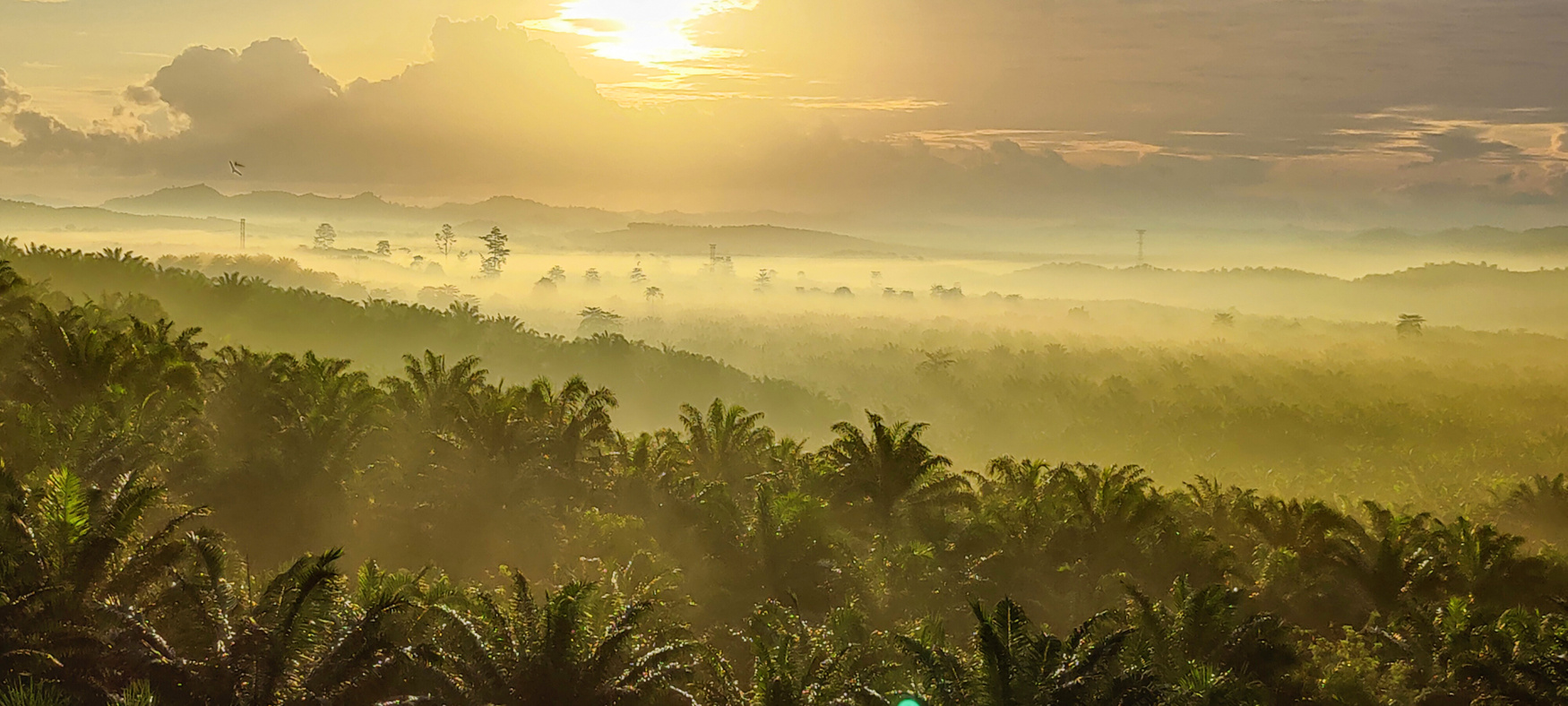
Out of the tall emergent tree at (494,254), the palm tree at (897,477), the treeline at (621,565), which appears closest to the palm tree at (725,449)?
the treeline at (621,565)

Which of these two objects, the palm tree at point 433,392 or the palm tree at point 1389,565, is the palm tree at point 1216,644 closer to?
the palm tree at point 1389,565

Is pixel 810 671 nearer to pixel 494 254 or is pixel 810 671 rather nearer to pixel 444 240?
pixel 494 254

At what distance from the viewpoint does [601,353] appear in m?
64.5

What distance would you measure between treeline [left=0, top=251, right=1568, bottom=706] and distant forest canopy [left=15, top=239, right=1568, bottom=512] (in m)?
17.8

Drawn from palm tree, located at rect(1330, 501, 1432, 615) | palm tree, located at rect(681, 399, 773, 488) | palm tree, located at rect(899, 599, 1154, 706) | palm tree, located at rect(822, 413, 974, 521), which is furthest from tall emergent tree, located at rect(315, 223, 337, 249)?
palm tree, located at rect(899, 599, 1154, 706)

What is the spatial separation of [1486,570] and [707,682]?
1676 cm

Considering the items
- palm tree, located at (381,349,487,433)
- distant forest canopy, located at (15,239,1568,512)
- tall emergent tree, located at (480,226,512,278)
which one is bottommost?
distant forest canopy, located at (15,239,1568,512)

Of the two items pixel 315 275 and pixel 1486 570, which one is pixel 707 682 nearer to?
pixel 1486 570

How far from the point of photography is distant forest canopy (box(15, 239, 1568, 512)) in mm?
48906

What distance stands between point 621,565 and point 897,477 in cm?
759

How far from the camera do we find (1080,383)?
6812 centimetres

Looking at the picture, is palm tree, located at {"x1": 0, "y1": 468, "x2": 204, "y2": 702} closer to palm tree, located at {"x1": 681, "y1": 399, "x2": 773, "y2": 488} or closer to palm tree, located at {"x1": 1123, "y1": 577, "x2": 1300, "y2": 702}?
palm tree, located at {"x1": 1123, "y1": 577, "x2": 1300, "y2": 702}

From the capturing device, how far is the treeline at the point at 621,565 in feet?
39.0

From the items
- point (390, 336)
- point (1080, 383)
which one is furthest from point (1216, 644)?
point (1080, 383)
